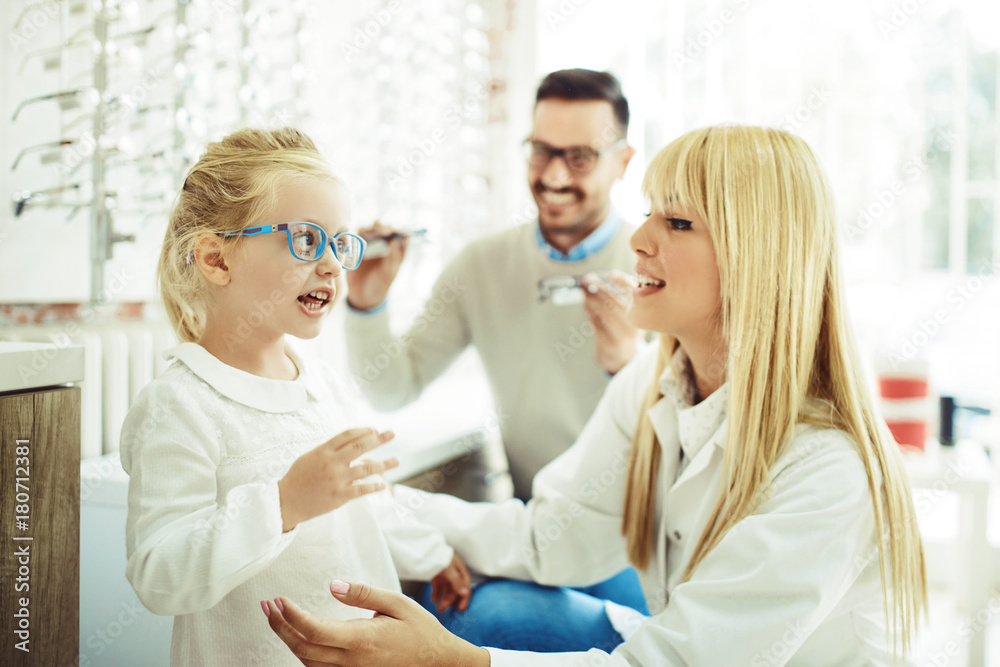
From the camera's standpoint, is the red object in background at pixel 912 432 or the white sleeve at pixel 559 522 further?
the red object in background at pixel 912 432

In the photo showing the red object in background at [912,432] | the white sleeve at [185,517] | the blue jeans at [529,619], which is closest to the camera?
the white sleeve at [185,517]

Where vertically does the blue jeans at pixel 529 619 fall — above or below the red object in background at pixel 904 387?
below

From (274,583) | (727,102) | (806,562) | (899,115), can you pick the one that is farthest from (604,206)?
(899,115)

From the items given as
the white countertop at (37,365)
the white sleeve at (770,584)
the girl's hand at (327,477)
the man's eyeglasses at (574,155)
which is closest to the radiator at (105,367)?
the white countertop at (37,365)

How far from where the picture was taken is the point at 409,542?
3.53ft

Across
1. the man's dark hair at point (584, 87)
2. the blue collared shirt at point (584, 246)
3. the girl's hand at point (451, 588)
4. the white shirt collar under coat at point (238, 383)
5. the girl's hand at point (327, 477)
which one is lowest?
the girl's hand at point (451, 588)

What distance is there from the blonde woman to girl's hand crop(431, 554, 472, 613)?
52 mm

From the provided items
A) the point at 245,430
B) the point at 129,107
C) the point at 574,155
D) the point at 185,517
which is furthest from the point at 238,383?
the point at 574,155

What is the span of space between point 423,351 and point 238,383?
101cm

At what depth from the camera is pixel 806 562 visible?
0.84 metres

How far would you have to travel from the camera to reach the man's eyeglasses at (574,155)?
1.74 meters

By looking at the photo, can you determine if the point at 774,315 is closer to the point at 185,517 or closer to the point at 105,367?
the point at 185,517

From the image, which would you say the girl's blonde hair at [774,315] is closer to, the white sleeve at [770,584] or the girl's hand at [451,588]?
the white sleeve at [770,584]

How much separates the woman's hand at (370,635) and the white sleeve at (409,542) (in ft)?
0.79
